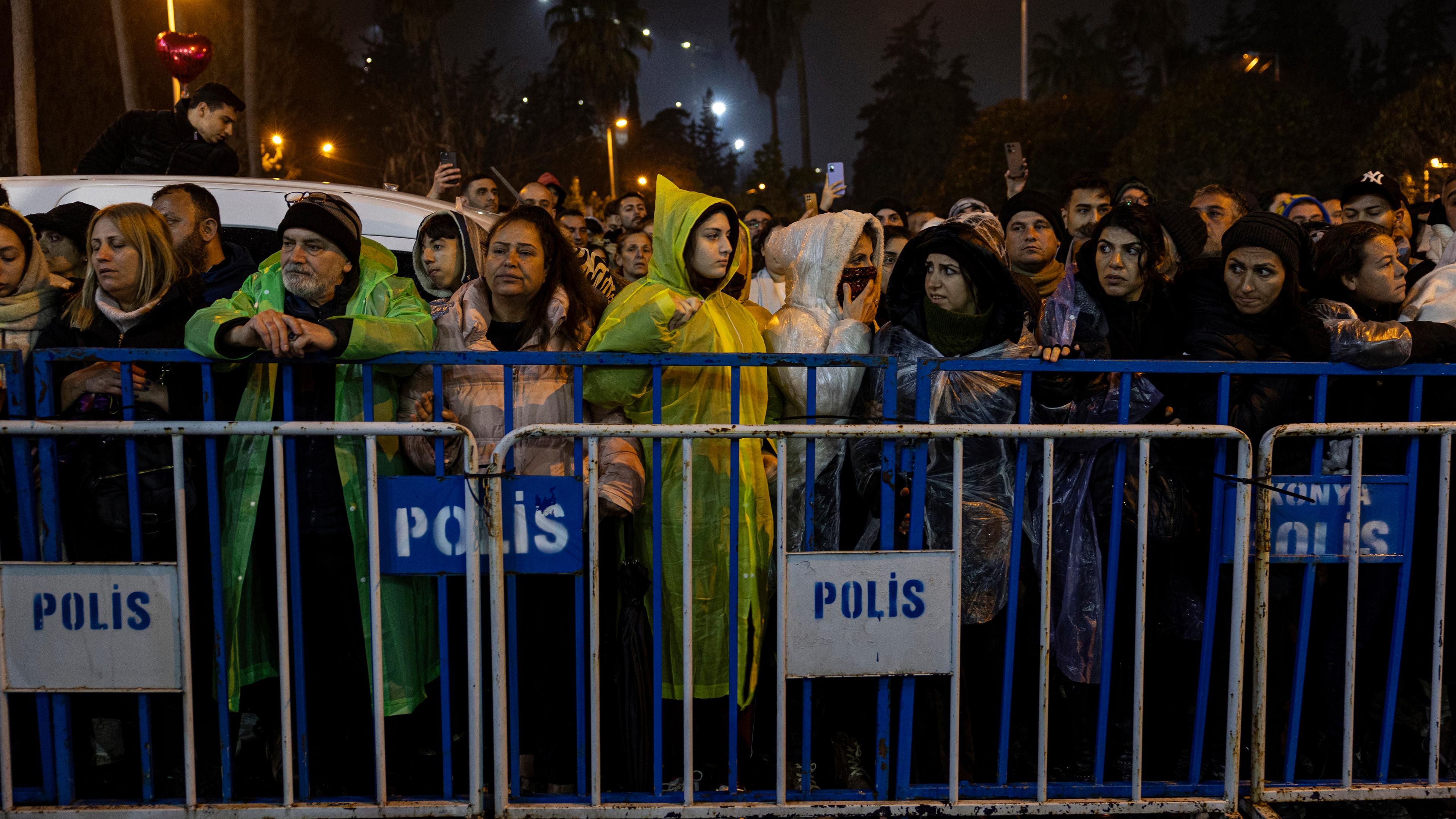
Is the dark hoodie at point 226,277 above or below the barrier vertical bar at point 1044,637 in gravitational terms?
above

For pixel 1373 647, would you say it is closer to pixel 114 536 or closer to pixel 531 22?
pixel 114 536

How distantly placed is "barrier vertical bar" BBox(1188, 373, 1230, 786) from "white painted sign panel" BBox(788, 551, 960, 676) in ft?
2.96

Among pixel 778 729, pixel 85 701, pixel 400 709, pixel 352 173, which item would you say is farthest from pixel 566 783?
pixel 352 173

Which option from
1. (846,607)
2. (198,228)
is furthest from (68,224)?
(846,607)

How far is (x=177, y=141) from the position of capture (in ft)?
19.0

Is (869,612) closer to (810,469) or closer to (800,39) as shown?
(810,469)

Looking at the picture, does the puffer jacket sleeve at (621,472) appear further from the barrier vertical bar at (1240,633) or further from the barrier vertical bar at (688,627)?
the barrier vertical bar at (1240,633)

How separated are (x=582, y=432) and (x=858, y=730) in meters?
1.67

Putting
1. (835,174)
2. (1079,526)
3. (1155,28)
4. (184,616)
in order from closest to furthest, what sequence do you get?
(184,616) < (1079,526) < (835,174) < (1155,28)

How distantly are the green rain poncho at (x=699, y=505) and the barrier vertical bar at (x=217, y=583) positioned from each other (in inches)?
46.8

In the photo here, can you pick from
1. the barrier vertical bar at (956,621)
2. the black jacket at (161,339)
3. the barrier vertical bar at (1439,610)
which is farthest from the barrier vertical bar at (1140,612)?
the black jacket at (161,339)

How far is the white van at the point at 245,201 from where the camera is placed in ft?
16.4

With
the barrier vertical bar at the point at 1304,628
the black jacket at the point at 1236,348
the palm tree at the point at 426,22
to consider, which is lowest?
the barrier vertical bar at the point at 1304,628

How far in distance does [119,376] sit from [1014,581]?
3.03 m
